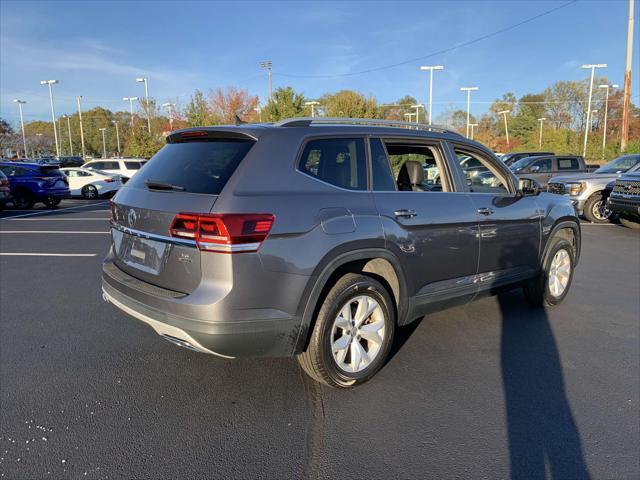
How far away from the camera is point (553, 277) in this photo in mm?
5211

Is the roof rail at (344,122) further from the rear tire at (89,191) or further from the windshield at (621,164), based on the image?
the rear tire at (89,191)

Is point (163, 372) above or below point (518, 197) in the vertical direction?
below

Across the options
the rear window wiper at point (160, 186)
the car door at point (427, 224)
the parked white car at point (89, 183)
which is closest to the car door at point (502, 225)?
the car door at point (427, 224)

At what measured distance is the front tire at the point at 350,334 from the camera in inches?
122

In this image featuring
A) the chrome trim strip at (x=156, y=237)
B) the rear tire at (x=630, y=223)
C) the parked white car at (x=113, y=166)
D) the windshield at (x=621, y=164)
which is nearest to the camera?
the chrome trim strip at (x=156, y=237)

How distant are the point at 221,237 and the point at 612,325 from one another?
4142mm

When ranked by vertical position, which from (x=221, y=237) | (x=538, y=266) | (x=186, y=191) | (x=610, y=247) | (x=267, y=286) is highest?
(x=186, y=191)

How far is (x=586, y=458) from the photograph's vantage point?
102 inches

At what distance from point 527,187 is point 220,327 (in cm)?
339

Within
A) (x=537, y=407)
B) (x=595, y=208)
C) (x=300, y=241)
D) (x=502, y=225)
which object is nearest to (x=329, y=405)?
(x=300, y=241)

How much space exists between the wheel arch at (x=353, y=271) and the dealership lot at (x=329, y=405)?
1.79 feet

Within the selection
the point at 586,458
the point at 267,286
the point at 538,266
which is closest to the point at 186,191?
the point at 267,286

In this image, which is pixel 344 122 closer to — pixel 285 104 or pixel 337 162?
pixel 337 162

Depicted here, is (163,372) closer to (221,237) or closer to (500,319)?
(221,237)
